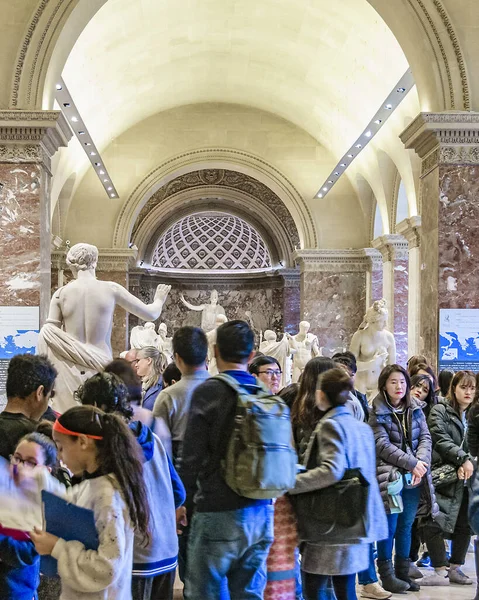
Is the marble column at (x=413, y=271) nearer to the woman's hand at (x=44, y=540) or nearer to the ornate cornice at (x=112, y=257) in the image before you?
the ornate cornice at (x=112, y=257)

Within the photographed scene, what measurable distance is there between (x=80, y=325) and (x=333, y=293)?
16.5 m

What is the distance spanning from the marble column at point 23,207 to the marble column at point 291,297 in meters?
16.7

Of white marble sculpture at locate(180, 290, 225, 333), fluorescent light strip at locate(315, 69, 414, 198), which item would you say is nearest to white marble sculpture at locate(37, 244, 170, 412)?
fluorescent light strip at locate(315, 69, 414, 198)

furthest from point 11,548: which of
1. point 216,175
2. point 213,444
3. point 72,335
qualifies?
point 216,175

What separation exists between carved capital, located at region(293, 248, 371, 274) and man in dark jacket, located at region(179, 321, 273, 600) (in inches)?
731

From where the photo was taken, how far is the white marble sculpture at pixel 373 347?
40.1 ft

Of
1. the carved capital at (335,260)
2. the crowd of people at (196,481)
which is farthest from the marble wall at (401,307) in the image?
the crowd of people at (196,481)

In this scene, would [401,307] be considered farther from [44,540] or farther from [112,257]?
[44,540]

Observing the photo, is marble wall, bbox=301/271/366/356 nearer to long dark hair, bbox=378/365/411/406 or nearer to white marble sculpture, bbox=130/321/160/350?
white marble sculpture, bbox=130/321/160/350

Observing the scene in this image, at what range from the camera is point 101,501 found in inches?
105

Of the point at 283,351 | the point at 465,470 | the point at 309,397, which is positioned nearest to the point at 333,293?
the point at 283,351

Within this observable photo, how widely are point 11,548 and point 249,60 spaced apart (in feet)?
55.9

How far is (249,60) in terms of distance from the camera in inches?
750

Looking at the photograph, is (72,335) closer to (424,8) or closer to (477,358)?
(477,358)
